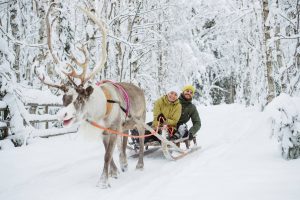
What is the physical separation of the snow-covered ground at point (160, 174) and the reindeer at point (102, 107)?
1.48 ft

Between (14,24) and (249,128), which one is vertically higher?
(14,24)

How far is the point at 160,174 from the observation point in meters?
5.79

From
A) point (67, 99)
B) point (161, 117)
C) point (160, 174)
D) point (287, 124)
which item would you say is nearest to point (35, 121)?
point (161, 117)

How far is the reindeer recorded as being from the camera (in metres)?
4.97

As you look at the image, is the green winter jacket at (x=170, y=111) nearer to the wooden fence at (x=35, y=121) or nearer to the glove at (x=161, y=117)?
the glove at (x=161, y=117)

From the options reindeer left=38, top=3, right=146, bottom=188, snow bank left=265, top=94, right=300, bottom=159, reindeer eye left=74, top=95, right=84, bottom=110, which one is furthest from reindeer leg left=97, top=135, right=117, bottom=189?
snow bank left=265, top=94, right=300, bottom=159

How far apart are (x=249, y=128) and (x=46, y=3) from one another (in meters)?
6.72

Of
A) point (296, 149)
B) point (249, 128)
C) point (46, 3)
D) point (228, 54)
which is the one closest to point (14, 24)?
point (46, 3)

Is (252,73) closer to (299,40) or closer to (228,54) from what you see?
(299,40)

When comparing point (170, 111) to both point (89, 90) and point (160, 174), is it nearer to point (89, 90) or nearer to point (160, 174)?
point (160, 174)

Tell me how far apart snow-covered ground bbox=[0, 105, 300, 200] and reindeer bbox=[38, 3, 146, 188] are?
45cm

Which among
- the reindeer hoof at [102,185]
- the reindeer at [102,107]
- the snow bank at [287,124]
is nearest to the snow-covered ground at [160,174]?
the reindeer hoof at [102,185]

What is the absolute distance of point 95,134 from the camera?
213 inches

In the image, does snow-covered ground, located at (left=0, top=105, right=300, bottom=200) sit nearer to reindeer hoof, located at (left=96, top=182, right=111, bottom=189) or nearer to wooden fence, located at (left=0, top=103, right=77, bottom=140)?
reindeer hoof, located at (left=96, top=182, right=111, bottom=189)
